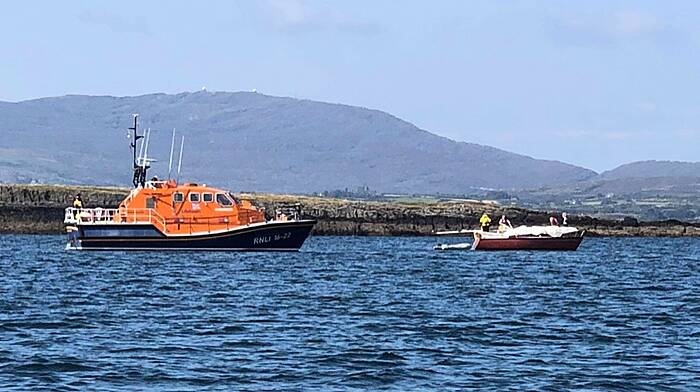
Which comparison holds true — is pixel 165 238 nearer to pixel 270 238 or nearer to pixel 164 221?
pixel 164 221

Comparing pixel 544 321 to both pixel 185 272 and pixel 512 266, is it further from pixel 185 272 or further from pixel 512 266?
pixel 512 266

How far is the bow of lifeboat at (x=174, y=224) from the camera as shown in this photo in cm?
4997

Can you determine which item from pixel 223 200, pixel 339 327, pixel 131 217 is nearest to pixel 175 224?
pixel 131 217

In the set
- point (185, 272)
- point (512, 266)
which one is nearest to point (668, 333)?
point (185, 272)

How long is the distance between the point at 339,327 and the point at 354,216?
6382 centimetres

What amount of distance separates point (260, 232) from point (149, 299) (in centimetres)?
1897

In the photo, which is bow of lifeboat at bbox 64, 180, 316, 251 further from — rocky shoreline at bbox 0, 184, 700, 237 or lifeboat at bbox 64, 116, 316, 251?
rocky shoreline at bbox 0, 184, 700, 237

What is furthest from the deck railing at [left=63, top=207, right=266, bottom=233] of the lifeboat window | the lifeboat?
the lifeboat window

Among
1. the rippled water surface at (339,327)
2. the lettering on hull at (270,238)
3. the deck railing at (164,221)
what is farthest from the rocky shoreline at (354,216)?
the rippled water surface at (339,327)

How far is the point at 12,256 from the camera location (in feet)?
171

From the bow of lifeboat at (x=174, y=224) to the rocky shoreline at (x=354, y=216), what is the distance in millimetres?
30402

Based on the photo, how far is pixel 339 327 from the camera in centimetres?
2662

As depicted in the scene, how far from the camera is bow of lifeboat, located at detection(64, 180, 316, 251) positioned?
49969 millimetres

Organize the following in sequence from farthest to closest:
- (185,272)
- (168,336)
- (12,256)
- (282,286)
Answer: (12,256)
(185,272)
(282,286)
(168,336)
